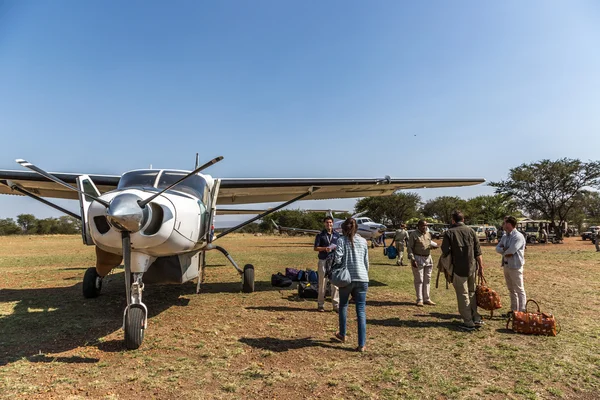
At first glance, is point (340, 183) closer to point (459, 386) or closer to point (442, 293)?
point (442, 293)

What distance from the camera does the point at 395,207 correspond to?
60312 millimetres

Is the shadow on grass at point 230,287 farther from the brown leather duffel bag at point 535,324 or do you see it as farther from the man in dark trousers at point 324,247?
the brown leather duffel bag at point 535,324

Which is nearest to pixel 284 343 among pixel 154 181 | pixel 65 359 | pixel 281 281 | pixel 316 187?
pixel 65 359

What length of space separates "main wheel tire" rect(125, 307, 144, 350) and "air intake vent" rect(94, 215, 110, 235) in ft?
3.46

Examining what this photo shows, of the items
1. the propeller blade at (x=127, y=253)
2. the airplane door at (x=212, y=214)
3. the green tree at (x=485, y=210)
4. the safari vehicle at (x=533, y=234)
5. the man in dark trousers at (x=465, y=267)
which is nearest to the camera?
the propeller blade at (x=127, y=253)

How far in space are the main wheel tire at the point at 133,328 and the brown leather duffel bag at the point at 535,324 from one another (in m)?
5.14

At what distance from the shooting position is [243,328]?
535 cm

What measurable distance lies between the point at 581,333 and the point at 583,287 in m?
4.41

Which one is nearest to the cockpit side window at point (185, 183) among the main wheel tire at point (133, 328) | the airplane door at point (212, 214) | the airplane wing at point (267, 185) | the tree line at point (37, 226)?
the airplane door at point (212, 214)

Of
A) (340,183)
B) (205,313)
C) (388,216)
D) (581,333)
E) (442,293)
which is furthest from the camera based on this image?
(388,216)

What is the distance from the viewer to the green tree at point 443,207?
61656mm

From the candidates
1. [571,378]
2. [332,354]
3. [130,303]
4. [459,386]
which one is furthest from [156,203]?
[571,378]

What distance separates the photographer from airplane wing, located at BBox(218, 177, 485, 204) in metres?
8.41

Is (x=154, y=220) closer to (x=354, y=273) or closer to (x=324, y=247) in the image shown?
(x=354, y=273)
